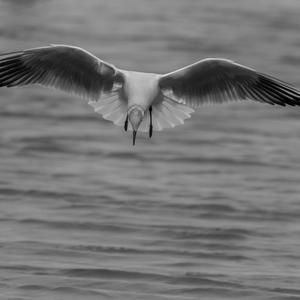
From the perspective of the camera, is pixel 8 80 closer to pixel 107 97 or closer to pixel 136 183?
pixel 107 97

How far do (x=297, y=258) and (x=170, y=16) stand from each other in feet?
38.7

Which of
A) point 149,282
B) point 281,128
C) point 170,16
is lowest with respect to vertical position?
point 149,282

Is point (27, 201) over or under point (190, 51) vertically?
under

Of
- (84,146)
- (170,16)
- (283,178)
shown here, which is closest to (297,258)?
(283,178)

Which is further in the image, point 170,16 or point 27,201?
point 170,16

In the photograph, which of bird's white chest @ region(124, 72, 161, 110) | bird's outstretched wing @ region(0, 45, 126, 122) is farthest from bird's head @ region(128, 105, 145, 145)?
bird's outstretched wing @ region(0, 45, 126, 122)

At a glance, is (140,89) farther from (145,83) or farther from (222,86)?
(222,86)

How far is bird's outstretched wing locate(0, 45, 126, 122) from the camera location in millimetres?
11320

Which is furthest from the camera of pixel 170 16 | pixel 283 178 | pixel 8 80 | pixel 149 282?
pixel 170 16

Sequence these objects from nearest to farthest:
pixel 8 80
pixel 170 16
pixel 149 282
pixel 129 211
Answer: pixel 8 80 → pixel 149 282 → pixel 129 211 → pixel 170 16

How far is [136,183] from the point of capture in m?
16.1

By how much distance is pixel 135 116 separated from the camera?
1095 cm

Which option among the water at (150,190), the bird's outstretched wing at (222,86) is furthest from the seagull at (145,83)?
the water at (150,190)

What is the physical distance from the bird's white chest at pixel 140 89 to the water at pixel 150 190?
7.04 feet
